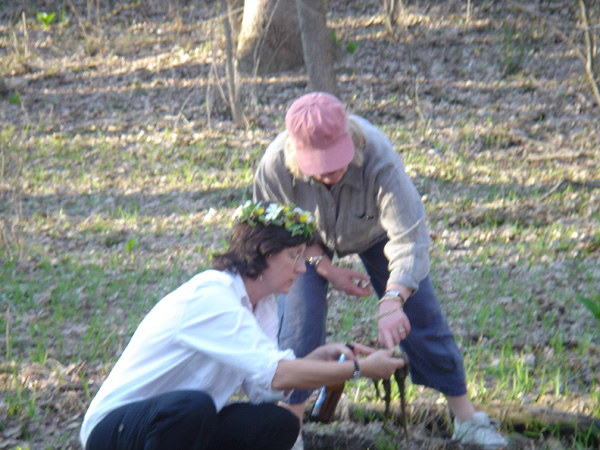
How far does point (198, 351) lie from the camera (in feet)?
9.55

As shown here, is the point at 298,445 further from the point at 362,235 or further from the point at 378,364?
the point at 362,235

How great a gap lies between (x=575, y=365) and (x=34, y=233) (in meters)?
4.96

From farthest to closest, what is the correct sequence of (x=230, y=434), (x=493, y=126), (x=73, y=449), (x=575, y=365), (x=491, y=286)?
1. (x=493, y=126)
2. (x=491, y=286)
3. (x=575, y=365)
4. (x=73, y=449)
5. (x=230, y=434)

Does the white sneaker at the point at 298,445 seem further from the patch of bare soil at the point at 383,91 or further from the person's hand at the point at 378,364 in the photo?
the patch of bare soil at the point at 383,91

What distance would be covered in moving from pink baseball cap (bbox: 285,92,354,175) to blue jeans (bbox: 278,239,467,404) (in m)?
0.68

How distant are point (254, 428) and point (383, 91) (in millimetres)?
6547

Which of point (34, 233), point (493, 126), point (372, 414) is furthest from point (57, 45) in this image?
point (372, 414)

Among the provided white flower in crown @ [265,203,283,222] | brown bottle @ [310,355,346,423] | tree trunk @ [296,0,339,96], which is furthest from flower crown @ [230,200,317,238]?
tree trunk @ [296,0,339,96]

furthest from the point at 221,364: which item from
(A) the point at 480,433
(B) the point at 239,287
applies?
(A) the point at 480,433

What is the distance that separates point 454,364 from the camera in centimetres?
357

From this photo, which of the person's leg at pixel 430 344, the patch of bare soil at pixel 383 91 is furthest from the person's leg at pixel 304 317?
the patch of bare soil at pixel 383 91

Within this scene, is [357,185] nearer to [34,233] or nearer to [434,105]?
[34,233]

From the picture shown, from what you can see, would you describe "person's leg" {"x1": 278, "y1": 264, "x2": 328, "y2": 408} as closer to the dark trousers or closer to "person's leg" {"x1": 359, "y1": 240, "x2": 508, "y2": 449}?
"person's leg" {"x1": 359, "y1": 240, "x2": 508, "y2": 449}

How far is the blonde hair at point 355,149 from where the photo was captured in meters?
3.21
